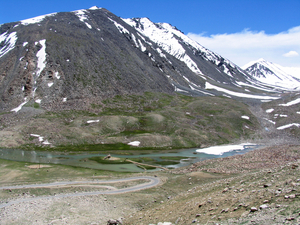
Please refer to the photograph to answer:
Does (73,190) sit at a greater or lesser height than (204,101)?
A: lesser

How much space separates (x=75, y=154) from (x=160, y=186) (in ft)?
165

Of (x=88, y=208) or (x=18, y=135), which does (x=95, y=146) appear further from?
(x=88, y=208)

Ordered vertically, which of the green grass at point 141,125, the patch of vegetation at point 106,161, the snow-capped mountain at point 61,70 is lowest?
the patch of vegetation at point 106,161

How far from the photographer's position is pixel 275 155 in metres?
64.9

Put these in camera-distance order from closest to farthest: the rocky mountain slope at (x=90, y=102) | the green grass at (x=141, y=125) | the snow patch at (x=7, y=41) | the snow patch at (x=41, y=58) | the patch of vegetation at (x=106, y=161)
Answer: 1. the patch of vegetation at (x=106, y=161)
2. the green grass at (x=141, y=125)
3. the rocky mountain slope at (x=90, y=102)
4. the snow patch at (x=41, y=58)
5. the snow patch at (x=7, y=41)

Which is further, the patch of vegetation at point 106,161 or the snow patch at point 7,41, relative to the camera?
the snow patch at point 7,41

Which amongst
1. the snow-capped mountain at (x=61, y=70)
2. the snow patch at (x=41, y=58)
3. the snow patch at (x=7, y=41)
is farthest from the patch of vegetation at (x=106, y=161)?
the snow patch at (x=7, y=41)

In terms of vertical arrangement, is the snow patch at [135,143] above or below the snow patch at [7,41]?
below

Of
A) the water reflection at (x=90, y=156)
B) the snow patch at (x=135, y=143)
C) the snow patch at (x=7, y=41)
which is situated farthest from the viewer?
the snow patch at (x=7, y=41)

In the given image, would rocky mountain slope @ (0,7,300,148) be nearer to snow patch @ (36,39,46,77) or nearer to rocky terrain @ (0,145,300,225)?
snow patch @ (36,39,46,77)

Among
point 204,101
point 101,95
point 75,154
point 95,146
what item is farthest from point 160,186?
point 204,101

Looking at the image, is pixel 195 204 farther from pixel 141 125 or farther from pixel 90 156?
pixel 141 125

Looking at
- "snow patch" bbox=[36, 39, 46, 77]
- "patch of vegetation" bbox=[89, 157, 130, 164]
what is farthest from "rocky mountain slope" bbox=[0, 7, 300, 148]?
"patch of vegetation" bbox=[89, 157, 130, 164]

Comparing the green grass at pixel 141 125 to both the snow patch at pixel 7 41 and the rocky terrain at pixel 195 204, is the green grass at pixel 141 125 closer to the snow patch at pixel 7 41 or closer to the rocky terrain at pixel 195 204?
the rocky terrain at pixel 195 204
